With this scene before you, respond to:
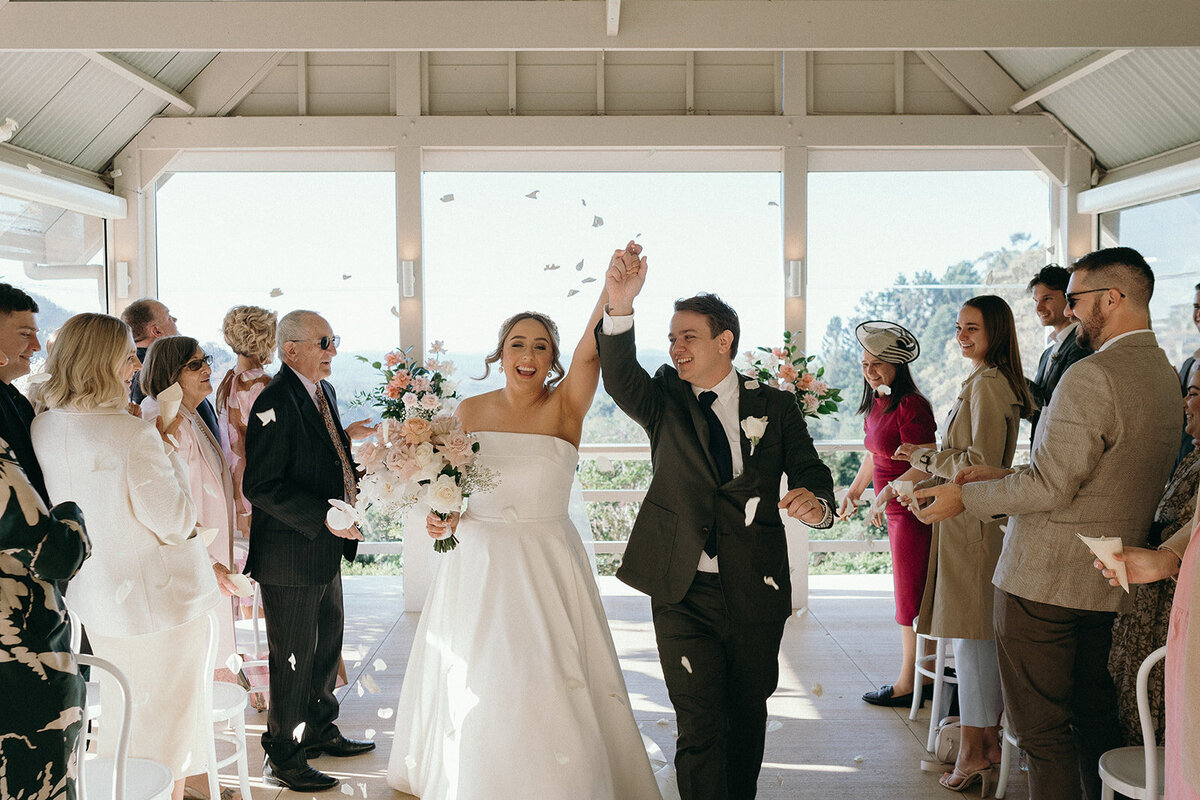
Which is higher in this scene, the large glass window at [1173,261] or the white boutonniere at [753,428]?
the large glass window at [1173,261]

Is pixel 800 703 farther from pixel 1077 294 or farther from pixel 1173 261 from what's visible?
pixel 1173 261

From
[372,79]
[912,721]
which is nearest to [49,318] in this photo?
[372,79]

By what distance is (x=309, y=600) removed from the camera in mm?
3850

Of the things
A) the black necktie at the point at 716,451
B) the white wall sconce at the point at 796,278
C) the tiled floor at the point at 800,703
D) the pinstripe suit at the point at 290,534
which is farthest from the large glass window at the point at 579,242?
the black necktie at the point at 716,451

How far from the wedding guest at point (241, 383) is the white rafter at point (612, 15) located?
2298 millimetres

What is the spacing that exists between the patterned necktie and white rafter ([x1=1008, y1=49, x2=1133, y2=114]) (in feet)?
18.1

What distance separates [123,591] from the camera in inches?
111

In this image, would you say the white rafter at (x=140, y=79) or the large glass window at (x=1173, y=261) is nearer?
the white rafter at (x=140, y=79)

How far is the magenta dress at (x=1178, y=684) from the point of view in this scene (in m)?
2.14

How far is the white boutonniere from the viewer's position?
302 cm

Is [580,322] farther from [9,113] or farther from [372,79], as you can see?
[9,113]

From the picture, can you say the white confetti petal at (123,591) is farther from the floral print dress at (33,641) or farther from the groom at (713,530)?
the groom at (713,530)

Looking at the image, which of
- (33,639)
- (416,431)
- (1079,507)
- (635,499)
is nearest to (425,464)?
(416,431)

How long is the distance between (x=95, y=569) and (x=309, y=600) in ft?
3.65
